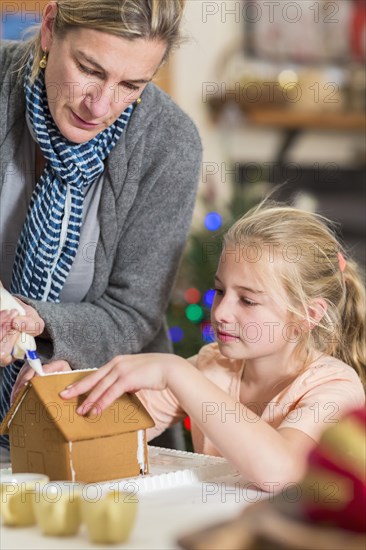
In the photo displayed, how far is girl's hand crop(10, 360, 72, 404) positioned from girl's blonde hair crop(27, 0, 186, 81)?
54 centimetres

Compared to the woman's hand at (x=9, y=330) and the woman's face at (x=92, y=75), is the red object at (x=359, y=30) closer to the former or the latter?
the woman's face at (x=92, y=75)

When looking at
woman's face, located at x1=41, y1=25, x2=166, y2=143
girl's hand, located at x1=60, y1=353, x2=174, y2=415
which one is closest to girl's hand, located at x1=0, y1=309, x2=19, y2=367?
girl's hand, located at x1=60, y1=353, x2=174, y2=415

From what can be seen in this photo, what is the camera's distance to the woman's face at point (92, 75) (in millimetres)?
1434

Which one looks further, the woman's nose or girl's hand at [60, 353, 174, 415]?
the woman's nose

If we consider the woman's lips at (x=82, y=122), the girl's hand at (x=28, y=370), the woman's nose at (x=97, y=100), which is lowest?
the girl's hand at (x=28, y=370)

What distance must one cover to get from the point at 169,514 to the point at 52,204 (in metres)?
0.69

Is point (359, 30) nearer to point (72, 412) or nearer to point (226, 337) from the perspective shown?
point (226, 337)

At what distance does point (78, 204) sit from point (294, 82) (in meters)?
3.60

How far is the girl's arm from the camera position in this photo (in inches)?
48.6

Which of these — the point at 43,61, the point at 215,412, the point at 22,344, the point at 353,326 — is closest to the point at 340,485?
the point at 215,412

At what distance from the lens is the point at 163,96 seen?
1702 millimetres

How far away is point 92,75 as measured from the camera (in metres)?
1.47

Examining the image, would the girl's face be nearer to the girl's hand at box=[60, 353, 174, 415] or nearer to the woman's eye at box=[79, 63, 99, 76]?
the girl's hand at box=[60, 353, 174, 415]

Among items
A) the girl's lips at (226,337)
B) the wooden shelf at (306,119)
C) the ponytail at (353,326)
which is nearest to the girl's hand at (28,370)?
the girl's lips at (226,337)
